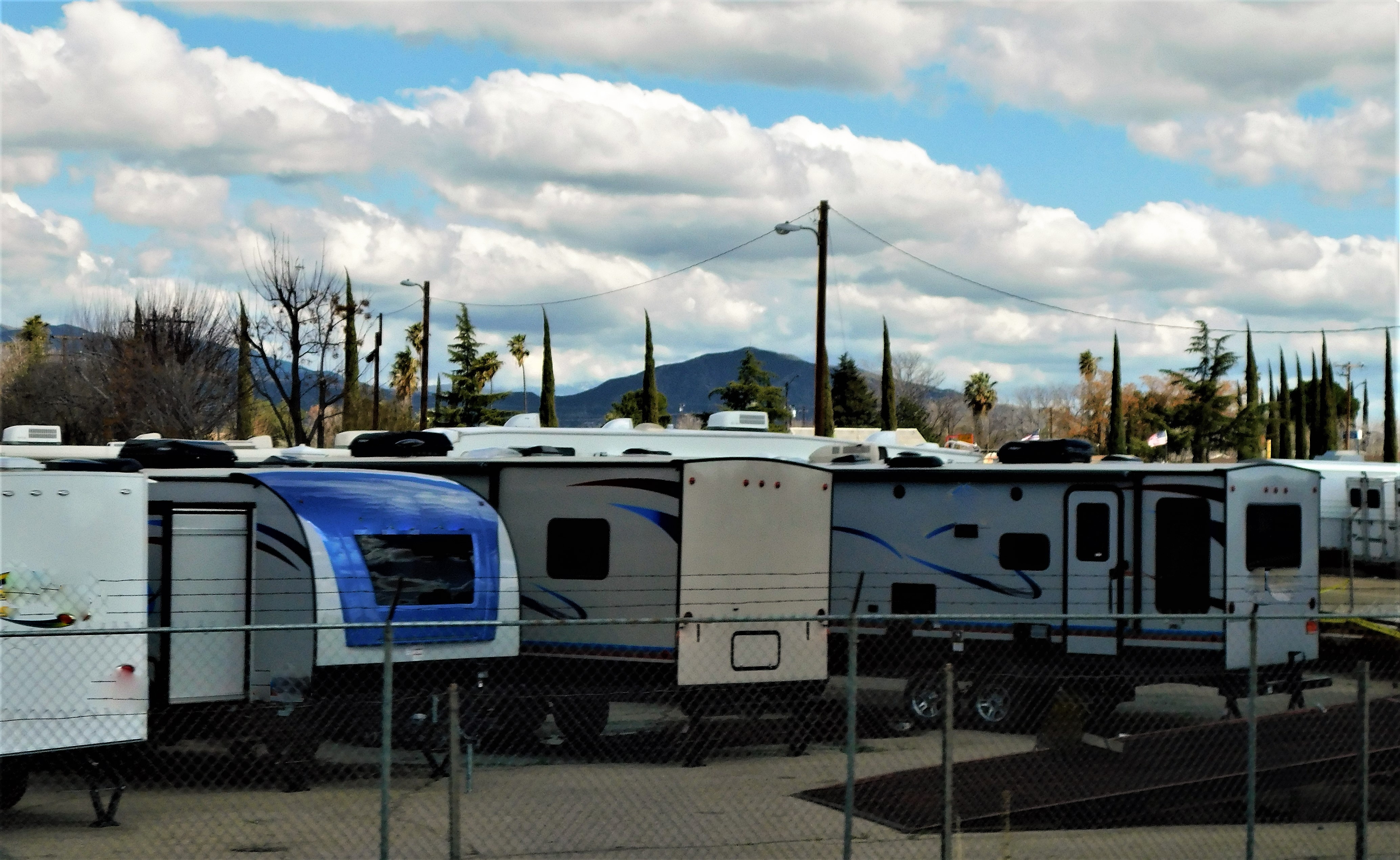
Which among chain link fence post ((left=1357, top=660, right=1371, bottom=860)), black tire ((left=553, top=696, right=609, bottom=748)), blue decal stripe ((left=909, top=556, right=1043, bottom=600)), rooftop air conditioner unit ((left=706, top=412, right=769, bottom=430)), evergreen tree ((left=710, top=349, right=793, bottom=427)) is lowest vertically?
black tire ((left=553, top=696, right=609, bottom=748))

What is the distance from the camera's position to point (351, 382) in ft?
190

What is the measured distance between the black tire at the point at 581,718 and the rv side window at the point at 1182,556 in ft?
20.4

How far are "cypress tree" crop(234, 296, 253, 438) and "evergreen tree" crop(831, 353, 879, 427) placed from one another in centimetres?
3536

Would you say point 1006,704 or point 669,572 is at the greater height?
point 669,572

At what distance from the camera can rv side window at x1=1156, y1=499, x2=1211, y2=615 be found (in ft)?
50.4

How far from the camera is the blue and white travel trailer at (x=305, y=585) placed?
41.3 ft

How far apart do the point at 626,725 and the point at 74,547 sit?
597 cm

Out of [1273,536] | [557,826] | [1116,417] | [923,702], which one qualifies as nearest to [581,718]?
[557,826]

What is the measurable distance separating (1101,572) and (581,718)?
600cm

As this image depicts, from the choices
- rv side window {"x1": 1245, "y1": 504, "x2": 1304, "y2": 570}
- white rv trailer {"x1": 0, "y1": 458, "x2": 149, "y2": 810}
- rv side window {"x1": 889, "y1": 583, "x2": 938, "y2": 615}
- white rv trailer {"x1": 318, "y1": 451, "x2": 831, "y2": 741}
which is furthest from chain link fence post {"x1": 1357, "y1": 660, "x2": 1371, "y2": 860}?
white rv trailer {"x1": 0, "y1": 458, "x2": 149, "y2": 810}

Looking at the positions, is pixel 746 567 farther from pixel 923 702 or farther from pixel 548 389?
pixel 548 389

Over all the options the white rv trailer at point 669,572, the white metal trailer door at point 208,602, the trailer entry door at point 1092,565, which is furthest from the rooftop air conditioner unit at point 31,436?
→ the trailer entry door at point 1092,565

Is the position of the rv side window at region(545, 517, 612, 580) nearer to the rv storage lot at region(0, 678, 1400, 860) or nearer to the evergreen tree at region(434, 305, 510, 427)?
the rv storage lot at region(0, 678, 1400, 860)

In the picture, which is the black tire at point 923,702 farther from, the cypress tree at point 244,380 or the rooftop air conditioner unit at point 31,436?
the cypress tree at point 244,380
